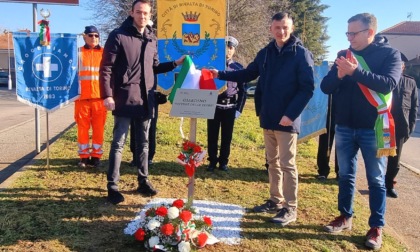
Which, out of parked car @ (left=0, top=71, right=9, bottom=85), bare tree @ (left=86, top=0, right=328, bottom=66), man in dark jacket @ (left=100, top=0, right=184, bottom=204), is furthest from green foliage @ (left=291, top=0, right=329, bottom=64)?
man in dark jacket @ (left=100, top=0, right=184, bottom=204)

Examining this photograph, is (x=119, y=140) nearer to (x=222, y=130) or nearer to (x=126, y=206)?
(x=126, y=206)

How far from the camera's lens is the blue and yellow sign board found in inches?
191

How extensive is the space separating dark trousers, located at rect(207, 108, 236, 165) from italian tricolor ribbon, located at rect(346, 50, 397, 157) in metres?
2.58

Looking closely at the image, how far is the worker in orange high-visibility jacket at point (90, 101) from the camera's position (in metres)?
Answer: 5.52

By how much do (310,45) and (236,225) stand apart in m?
36.5

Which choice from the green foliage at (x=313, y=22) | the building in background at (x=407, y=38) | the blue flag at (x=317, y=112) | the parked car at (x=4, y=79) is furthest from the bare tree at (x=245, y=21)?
the building in background at (x=407, y=38)

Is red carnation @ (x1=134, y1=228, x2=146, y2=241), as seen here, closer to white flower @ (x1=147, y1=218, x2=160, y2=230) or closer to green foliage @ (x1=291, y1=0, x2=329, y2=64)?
white flower @ (x1=147, y1=218, x2=160, y2=230)

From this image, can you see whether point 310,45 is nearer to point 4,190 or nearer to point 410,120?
point 410,120

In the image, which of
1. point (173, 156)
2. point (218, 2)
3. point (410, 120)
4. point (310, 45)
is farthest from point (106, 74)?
point (310, 45)

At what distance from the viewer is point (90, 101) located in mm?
5590

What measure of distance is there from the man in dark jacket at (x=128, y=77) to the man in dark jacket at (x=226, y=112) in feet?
4.79

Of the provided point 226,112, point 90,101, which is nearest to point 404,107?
point 226,112

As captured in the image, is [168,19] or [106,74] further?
[168,19]

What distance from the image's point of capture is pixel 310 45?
37.9m
